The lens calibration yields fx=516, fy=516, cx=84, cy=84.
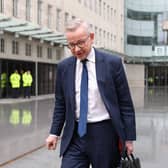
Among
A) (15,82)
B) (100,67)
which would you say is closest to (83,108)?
(100,67)

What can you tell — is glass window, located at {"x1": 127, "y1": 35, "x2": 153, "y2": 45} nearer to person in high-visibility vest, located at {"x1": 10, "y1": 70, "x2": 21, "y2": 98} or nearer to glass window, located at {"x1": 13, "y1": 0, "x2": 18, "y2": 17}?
glass window, located at {"x1": 13, "y1": 0, "x2": 18, "y2": 17}

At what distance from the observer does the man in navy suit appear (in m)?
4.18

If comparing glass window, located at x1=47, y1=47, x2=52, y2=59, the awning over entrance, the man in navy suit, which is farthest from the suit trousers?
glass window, located at x1=47, y1=47, x2=52, y2=59

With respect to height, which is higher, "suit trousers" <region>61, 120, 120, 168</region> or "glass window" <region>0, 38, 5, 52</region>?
"glass window" <region>0, 38, 5, 52</region>

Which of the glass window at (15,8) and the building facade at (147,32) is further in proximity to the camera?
the building facade at (147,32)

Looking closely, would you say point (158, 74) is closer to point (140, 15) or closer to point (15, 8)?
point (140, 15)

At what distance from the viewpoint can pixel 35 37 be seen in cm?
3344

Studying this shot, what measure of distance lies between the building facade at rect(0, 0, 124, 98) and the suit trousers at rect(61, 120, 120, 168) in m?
22.2

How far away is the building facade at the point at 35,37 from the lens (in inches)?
1164

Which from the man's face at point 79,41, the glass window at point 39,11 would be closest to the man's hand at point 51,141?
the man's face at point 79,41

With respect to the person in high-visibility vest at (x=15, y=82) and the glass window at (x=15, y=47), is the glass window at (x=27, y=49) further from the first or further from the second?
the person in high-visibility vest at (x=15, y=82)

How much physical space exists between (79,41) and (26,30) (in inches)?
1046

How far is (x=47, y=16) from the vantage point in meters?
36.9

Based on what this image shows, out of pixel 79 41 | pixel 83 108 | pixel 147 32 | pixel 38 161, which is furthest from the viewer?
pixel 147 32
